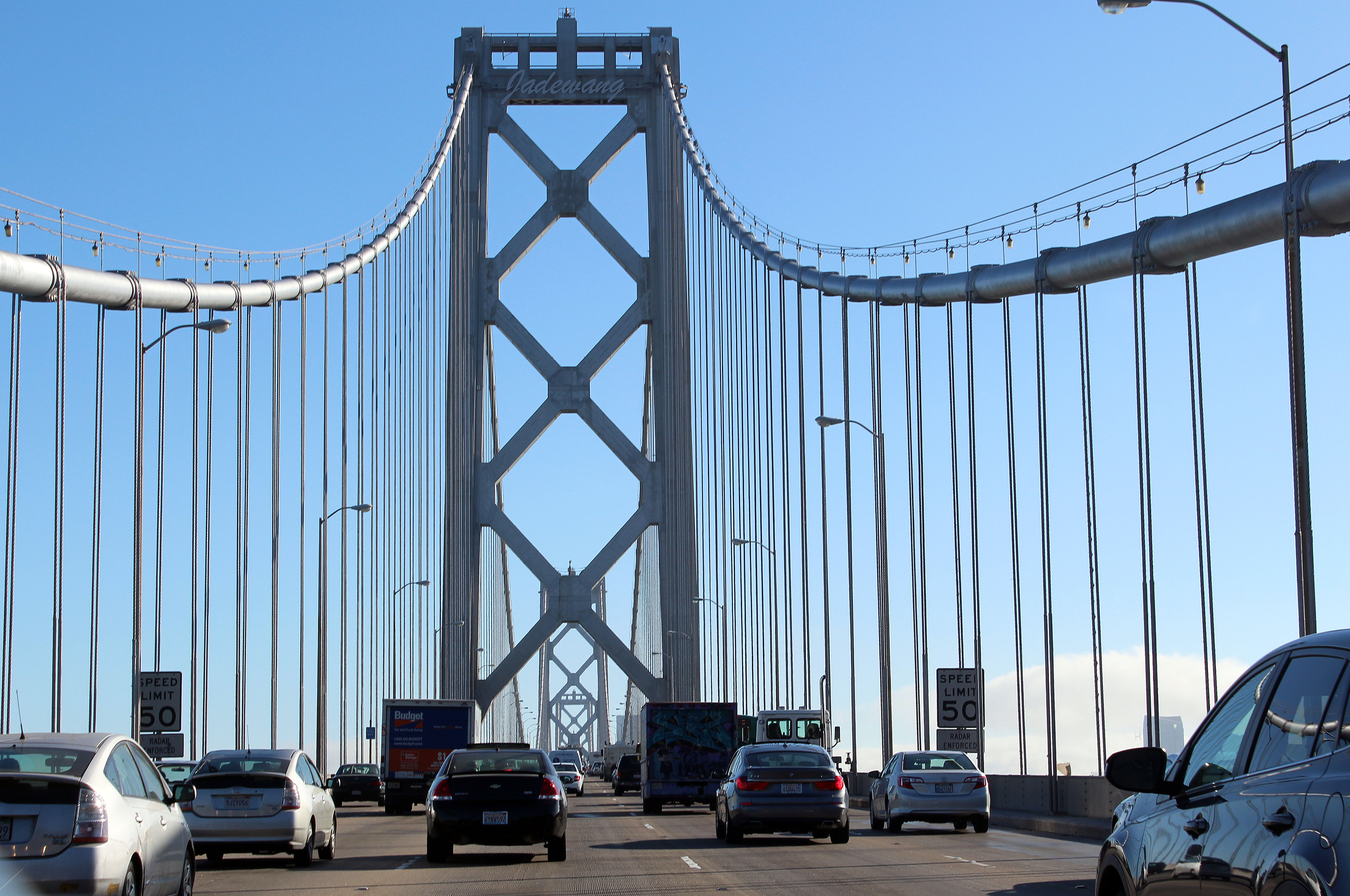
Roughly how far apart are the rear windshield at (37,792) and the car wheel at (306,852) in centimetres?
906

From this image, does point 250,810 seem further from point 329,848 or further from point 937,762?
point 937,762

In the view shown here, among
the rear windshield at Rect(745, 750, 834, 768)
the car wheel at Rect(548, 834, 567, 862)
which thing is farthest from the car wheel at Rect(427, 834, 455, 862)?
the rear windshield at Rect(745, 750, 834, 768)

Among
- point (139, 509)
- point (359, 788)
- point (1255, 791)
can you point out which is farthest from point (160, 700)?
point (1255, 791)

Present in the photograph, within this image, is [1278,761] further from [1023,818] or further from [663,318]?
[663,318]

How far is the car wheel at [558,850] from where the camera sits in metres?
18.8

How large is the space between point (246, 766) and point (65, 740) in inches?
321

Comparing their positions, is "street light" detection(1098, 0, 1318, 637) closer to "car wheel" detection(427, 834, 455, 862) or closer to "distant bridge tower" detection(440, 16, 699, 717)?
"car wheel" detection(427, 834, 455, 862)

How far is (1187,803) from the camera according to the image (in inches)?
245

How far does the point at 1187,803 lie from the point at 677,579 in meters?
57.5

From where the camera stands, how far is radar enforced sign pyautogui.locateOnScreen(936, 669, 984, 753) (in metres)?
28.6

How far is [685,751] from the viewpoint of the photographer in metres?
38.1

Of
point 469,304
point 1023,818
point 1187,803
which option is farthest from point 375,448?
point 1187,803

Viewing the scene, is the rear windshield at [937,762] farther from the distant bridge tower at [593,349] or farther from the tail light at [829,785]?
the distant bridge tower at [593,349]

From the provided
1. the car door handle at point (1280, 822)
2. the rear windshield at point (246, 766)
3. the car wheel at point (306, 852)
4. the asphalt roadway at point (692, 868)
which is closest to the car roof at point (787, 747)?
the asphalt roadway at point (692, 868)
